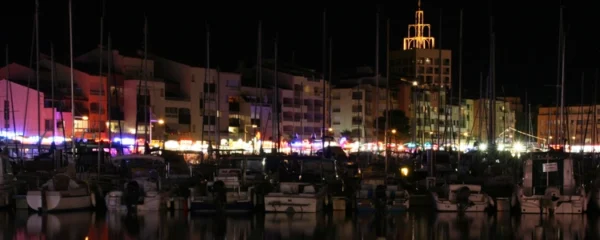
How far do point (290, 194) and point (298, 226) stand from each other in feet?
14.5

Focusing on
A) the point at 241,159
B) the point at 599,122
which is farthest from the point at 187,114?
the point at 599,122

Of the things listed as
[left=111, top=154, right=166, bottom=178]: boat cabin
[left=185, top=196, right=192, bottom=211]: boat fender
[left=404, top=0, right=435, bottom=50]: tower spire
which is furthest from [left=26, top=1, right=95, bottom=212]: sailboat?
[left=404, top=0, right=435, bottom=50]: tower spire

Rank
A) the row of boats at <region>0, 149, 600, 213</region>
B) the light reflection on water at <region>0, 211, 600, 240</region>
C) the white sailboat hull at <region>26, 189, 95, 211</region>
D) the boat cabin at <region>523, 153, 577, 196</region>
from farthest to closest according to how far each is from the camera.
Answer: the boat cabin at <region>523, 153, 577, 196</region> < the row of boats at <region>0, 149, 600, 213</region> < the white sailboat hull at <region>26, 189, 95, 211</region> < the light reflection on water at <region>0, 211, 600, 240</region>

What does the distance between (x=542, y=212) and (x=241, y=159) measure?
15386mm

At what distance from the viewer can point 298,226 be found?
109 feet

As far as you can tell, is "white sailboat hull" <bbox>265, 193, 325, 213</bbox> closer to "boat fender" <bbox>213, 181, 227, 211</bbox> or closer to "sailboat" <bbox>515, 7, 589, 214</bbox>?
"boat fender" <bbox>213, 181, 227, 211</bbox>

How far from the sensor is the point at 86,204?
39.4 meters

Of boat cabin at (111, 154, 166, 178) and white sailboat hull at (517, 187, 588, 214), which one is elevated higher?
boat cabin at (111, 154, 166, 178)

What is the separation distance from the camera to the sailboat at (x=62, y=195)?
37656 millimetres

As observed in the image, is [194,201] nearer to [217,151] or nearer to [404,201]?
[404,201]

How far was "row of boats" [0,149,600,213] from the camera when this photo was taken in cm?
3788

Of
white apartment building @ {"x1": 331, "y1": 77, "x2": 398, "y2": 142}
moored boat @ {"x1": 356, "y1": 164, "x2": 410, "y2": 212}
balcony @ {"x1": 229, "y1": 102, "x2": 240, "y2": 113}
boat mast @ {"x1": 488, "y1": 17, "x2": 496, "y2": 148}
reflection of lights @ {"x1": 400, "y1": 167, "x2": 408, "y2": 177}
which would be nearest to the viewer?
moored boat @ {"x1": 356, "y1": 164, "x2": 410, "y2": 212}

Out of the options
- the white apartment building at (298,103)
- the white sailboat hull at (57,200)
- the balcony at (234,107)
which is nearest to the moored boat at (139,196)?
the white sailboat hull at (57,200)

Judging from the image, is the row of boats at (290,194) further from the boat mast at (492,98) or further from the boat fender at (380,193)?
the boat mast at (492,98)
